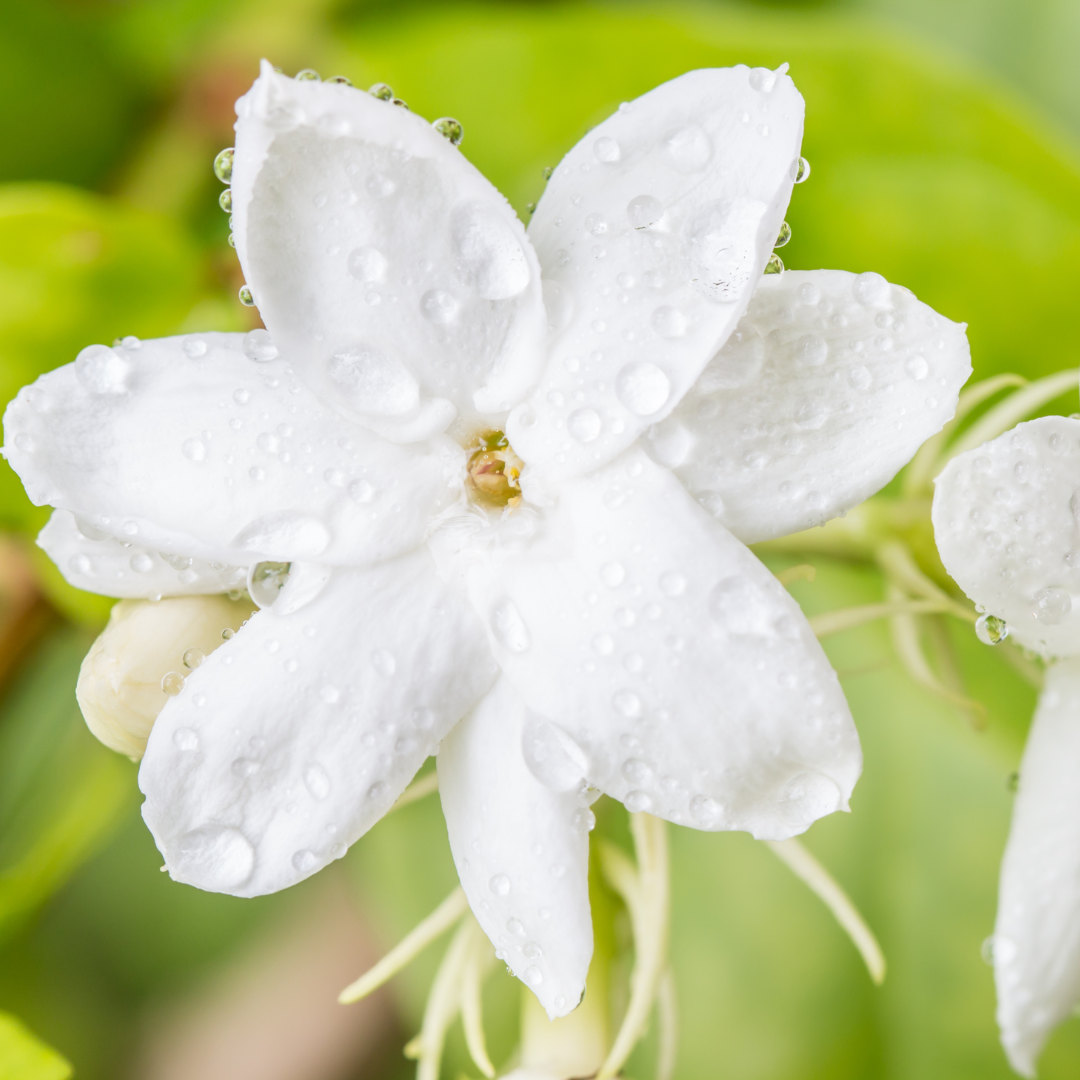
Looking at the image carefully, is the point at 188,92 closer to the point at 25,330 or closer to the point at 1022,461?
the point at 25,330

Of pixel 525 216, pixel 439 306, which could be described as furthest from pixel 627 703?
pixel 525 216

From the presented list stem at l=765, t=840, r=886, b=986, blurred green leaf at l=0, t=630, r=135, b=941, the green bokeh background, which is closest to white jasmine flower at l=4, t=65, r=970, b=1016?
stem at l=765, t=840, r=886, b=986

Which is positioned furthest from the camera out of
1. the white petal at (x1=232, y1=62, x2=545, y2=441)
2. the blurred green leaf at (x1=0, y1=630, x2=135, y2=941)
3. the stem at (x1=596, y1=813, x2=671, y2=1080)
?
the blurred green leaf at (x1=0, y1=630, x2=135, y2=941)

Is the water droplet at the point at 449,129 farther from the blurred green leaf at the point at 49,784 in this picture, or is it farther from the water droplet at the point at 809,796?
the blurred green leaf at the point at 49,784

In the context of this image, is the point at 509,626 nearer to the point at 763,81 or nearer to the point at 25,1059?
the point at 763,81

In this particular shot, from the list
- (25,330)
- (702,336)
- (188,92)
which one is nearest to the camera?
(702,336)

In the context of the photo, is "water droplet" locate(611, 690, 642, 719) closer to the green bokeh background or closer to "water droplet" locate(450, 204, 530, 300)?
"water droplet" locate(450, 204, 530, 300)

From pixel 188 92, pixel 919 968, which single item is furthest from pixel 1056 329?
pixel 188 92
